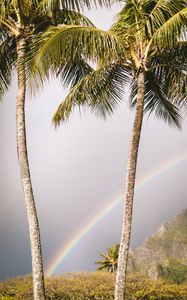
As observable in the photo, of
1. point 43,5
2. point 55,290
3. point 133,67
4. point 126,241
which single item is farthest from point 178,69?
point 55,290

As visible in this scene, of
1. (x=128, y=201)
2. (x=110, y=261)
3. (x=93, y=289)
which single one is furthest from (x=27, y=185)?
(x=110, y=261)

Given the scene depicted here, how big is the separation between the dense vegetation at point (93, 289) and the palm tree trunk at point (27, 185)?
716 centimetres

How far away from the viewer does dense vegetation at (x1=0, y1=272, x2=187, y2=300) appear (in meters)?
19.5

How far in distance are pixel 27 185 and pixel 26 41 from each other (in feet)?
14.8

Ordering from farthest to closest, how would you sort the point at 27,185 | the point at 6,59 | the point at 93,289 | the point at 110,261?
the point at 110,261 < the point at 93,289 < the point at 6,59 < the point at 27,185

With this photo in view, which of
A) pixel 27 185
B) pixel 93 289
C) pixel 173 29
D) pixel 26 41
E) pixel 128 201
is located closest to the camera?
pixel 173 29

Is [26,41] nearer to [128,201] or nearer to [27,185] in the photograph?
[27,185]

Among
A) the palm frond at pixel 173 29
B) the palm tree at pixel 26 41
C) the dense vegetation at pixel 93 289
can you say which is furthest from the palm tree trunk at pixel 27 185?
the dense vegetation at pixel 93 289

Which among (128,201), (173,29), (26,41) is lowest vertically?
(128,201)

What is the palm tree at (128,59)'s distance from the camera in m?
11.6

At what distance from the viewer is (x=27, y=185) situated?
1306cm

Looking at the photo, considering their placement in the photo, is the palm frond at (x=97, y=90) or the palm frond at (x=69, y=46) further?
the palm frond at (x=97, y=90)

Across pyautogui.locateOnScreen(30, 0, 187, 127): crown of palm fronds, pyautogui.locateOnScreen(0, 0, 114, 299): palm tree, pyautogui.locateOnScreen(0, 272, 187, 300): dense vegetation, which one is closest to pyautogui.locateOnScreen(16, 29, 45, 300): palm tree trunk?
pyautogui.locateOnScreen(0, 0, 114, 299): palm tree

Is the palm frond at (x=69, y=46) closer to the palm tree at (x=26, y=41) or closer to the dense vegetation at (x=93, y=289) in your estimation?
the palm tree at (x=26, y=41)
